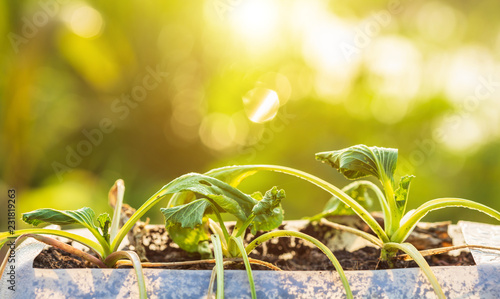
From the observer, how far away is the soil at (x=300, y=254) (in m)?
0.46

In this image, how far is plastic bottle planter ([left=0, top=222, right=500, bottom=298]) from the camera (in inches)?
14.1

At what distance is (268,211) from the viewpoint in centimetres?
39

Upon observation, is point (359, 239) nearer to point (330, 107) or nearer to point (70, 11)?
point (330, 107)

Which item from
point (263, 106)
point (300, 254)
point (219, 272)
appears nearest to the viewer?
point (219, 272)

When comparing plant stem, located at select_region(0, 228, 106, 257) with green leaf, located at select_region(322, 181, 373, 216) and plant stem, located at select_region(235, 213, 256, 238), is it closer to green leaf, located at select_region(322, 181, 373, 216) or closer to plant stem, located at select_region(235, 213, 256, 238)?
plant stem, located at select_region(235, 213, 256, 238)

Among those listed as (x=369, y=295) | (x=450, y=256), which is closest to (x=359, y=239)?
(x=450, y=256)

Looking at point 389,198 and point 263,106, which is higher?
point 263,106

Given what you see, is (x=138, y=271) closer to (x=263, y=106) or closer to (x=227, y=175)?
(x=227, y=175)

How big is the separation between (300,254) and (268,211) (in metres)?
0.19

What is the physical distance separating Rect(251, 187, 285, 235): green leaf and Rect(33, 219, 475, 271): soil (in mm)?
77

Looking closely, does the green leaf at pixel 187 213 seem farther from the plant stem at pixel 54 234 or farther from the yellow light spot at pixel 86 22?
the yellow light spot at pixel 86 22

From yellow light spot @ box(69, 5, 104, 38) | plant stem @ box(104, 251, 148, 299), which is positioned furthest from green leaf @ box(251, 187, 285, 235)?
yellow light spot @ box(69, 5, 104, 38)

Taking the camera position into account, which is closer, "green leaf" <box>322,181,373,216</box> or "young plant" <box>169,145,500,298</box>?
"young plant" <box>169,145,500,298</box>

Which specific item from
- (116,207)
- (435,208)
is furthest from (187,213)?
(435,208)
